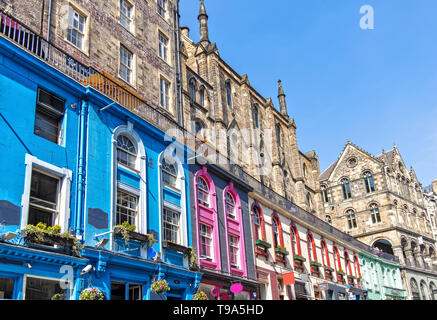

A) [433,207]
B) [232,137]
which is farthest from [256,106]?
[433,207]

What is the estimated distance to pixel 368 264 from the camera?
1636 inches

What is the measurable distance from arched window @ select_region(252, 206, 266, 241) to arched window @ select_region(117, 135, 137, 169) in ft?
31.7

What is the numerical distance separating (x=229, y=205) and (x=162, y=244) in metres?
6.58

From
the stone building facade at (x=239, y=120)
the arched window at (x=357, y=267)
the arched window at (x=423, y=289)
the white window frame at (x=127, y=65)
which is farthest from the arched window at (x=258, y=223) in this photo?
the arched window at (x=423, y=289)

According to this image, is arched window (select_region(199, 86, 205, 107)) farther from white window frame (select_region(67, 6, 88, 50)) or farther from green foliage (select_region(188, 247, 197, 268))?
green foliage (select_region(188, 247, 197, 268))

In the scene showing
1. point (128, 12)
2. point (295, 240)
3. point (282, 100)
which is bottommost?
point (295, 240)

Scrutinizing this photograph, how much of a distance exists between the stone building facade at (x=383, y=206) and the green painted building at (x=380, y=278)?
226 cm

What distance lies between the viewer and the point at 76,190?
554 inches

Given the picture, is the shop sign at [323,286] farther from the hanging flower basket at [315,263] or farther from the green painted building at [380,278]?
the green painted building at [380,278]

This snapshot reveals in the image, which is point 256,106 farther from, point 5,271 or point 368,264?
point 5,271

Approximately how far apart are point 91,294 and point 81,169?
403 centimetres

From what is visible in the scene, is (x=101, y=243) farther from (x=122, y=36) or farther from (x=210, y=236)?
(x=122, y=36)

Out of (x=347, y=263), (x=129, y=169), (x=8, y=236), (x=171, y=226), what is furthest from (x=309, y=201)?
(x=8, y=236)

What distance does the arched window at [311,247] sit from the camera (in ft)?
100
